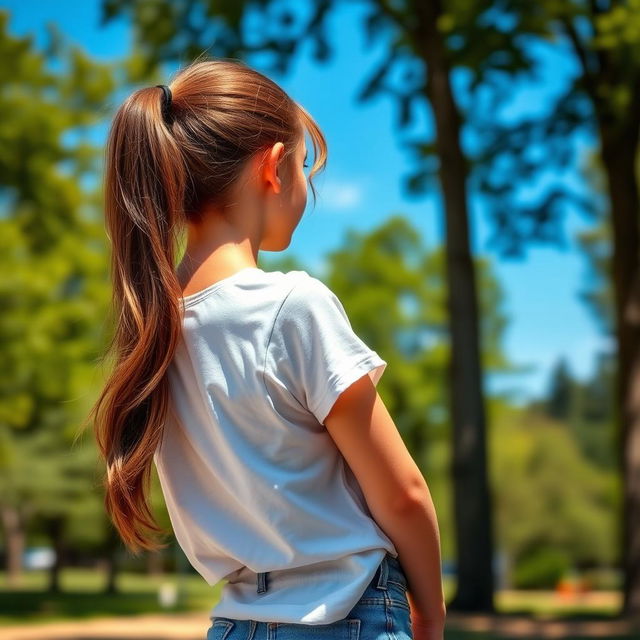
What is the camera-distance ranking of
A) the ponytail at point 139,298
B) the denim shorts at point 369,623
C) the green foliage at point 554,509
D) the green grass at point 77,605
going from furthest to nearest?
the green foliage at point 554,509
the green grass at point 77,605
the ponytail at point 139,298
the denim shorts at point 369,623

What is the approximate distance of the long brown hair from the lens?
151 centimetres

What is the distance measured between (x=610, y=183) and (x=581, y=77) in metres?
1.45

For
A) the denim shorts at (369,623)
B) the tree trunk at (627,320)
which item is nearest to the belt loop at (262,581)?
the denim shorts at (369,623)

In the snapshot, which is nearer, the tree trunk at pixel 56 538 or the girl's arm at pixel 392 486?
the girl's arm at pixel 392 486

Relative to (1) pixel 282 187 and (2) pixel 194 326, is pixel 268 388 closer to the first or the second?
(2) pixel 194 326

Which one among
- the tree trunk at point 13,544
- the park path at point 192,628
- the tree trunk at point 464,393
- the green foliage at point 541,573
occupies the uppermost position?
the tree trunk at point 464,393

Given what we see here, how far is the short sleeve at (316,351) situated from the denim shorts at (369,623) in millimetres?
253

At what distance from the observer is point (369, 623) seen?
4.54 ft

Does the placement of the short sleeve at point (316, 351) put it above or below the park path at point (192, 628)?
above

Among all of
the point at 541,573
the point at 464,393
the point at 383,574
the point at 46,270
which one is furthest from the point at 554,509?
the point at 383,574

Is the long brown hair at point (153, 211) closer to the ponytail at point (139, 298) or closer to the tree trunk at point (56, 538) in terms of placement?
the ponytail at point (139, 298)

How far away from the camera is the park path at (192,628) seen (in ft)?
33.5

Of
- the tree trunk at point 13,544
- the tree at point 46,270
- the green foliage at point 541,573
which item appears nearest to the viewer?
the tree at point 46,270

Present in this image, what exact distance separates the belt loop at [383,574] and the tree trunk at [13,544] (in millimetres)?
30962
